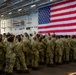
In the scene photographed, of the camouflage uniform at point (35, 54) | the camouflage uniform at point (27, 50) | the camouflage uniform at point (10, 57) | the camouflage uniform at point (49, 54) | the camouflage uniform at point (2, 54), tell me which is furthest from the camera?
the camouflage uniform at point (49, 54)

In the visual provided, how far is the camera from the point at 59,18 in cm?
1216

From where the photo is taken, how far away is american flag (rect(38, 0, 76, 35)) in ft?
36.3

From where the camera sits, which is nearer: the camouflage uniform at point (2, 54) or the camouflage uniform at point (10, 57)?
the camouflage uniform at point (10, 57)

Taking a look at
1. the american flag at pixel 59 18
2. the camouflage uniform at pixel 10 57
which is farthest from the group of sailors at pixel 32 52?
the american flag at pixel 59 18

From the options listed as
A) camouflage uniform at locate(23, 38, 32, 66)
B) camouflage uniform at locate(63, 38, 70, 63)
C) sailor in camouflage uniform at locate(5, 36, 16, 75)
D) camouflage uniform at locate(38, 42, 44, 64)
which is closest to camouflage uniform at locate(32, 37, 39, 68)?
camouflage uniform at locate(23, 38, 32, 66)

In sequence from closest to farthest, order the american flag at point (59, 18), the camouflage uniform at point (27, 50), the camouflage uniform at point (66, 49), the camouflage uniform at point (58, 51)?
the camouflage uniform at point (27, 50) → the camouflage uniform at point (58, 51) → the camouflage uniform at point (66, 49) → the american flag at point (59, 18)

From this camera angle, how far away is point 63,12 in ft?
38.5

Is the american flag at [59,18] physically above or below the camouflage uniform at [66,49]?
above

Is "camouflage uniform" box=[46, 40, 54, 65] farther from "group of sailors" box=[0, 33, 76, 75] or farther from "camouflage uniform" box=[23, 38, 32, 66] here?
"camouflage uniform" box=[23, 38, 32, 66]

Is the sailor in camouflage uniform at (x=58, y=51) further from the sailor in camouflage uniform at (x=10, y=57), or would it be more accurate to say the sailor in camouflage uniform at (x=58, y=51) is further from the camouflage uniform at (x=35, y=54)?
the sailor in camouflage uniform at (x=10, y=57)

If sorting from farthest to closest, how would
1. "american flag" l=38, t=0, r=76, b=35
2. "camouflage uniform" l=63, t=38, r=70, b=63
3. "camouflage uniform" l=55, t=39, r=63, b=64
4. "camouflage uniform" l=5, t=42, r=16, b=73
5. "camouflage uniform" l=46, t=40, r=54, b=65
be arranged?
"american flag" l=38, t=0, r=76, b=35, "camouflage uniform" l=63, t=38, r=70, b=63, "camouflage uniform" l=55, t=39, r=63, b=64, "camouflage uniform" l=46, t=40, r=54, b=65, "camouflage uniform" l=5, t=42, r=16, b=73

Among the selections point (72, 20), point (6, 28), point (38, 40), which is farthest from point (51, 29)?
point (6, 28)

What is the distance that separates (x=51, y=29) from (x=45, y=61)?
4.45m

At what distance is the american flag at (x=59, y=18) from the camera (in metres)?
11.1
